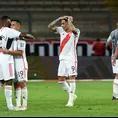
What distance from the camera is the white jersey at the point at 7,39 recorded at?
1292 centimetres

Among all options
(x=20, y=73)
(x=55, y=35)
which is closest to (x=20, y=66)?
(x=20, y=73)

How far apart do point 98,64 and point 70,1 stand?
733 cm

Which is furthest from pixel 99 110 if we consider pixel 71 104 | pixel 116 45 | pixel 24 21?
pixel 24 21

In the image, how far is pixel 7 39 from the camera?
1298 cm

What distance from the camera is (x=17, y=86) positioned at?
13.4m

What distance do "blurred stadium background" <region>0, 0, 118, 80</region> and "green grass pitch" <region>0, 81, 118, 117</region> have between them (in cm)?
347

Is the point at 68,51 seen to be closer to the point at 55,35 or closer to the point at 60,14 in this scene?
the point at 55,35

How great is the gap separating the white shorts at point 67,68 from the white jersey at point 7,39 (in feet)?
6.66

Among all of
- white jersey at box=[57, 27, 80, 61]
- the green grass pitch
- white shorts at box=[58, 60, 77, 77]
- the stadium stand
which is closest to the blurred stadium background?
the stadium stand

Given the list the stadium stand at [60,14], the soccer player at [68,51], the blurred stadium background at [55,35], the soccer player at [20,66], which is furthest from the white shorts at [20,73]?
the stadium stand at [60,14]

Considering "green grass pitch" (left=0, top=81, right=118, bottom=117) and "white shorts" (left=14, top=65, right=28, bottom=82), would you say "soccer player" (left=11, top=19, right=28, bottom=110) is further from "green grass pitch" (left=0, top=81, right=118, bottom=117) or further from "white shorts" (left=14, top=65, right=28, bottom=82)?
"green grass pitch" (left=0, top=81, right=118, bottom=117)

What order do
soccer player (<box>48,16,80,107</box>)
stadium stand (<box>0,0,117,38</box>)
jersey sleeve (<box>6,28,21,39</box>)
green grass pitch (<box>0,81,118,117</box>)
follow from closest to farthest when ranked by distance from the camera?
green grass pitch (<box>0,81,118,117</box>), jersey sleeve (<box>6,28,21,39</box>), soccer player (<box>48,16,80,107</box>), stadium stand (<box>0,0,117,38</box>)

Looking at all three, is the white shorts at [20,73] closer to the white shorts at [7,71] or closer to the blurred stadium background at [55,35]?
the white shorts at [7,71]

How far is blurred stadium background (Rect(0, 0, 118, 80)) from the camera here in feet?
82.6
